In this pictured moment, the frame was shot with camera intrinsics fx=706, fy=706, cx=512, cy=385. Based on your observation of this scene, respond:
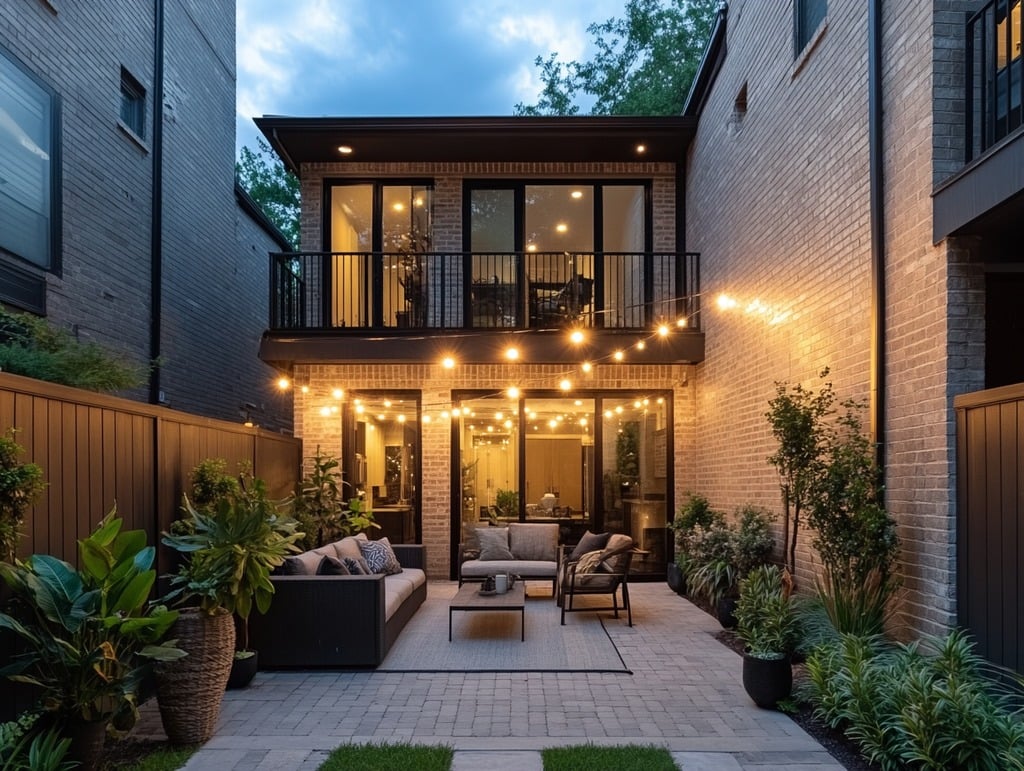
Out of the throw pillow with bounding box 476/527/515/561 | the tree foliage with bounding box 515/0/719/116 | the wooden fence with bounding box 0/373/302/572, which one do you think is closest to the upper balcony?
the throw pillow with bounding box 476/527/515/561

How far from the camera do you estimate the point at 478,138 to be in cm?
887

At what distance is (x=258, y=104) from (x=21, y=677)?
4161 inches

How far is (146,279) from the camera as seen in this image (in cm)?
812

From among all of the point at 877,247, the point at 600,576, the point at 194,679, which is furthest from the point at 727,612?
the point at 194,679

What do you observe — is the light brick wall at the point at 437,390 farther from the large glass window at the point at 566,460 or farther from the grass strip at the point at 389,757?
the grass strip at the point at 389,757

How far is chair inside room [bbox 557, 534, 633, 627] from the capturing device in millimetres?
6969

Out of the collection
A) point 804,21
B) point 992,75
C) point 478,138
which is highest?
point 478,138

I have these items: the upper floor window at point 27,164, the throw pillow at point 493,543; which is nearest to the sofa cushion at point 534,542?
the throw pillow at point 493,543

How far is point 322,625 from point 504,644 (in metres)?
1.58

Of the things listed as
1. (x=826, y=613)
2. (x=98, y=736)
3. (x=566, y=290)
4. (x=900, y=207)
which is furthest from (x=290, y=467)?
(x=900, y=207)

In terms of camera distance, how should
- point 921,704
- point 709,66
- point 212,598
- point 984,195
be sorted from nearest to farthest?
1. point 921,704
2. point 984,195
3. point 212,598
4. point 709,66

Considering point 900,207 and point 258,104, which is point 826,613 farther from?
point 258,104

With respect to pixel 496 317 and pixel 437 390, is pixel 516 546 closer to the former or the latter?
pixel 437 390

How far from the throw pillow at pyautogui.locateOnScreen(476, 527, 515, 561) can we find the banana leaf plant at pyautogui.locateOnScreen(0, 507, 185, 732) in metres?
4.97
